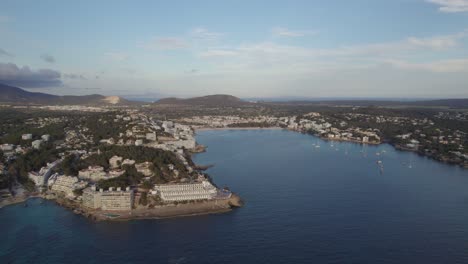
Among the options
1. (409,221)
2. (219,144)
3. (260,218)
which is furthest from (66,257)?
(219,144)

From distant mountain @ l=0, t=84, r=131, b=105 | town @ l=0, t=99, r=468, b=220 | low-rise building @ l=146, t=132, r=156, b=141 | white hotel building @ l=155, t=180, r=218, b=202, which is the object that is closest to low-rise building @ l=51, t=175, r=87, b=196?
town @ l=0, t=99, r=468, b=220

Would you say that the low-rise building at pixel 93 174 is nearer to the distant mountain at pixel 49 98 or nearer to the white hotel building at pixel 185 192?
the white hotel building at pixel 185 192

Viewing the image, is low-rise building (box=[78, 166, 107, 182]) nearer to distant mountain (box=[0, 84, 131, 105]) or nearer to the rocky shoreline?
the rocky shoreline

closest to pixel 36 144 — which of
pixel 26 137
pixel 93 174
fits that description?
pixel 26 137

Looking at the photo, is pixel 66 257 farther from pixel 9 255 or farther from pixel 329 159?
pixel 329 159

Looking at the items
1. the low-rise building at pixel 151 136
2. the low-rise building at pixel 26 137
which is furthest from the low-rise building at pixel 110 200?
the low-rise building at pixel 26 137

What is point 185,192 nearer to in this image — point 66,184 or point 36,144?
point 66,184
